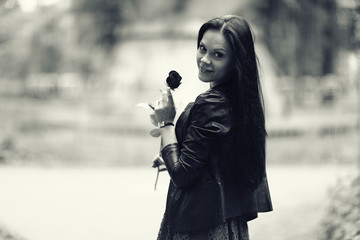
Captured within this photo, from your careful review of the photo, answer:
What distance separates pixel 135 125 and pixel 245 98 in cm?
832

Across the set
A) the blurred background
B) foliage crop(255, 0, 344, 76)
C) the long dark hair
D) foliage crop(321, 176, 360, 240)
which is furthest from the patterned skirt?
foliage crop(255, 0, 344, 76)

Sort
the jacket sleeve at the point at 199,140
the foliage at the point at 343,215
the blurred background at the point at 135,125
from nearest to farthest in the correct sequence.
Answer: the jacket sleeve at the point at 199,140, the foliage at the point at 343,215, the blurred background at the point at 135,125

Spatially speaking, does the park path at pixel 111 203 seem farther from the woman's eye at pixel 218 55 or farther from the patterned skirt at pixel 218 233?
the woman's eye at pixel 218 55

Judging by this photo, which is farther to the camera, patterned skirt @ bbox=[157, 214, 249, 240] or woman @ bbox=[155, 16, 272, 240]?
patterned skirt @ bbox=[157, 214, 249, 240]

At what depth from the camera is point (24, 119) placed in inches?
517

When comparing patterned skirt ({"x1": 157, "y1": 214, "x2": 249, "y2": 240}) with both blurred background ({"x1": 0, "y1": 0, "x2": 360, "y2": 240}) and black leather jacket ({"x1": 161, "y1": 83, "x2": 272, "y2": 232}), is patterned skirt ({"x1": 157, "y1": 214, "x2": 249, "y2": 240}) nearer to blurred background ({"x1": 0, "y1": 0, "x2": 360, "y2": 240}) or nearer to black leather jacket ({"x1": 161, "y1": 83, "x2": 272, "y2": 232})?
black leather jacket ({"x1": 161, "y1": 83, "x2": 272, "y2": 232})

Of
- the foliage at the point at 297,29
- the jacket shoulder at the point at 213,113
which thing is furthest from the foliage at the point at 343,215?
the foliage at the point at 297,29

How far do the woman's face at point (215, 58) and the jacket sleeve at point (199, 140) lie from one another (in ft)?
0.34

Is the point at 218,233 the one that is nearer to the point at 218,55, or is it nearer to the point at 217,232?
the point at 217,232

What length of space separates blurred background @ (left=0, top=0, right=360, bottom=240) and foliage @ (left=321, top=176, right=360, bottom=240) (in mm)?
13

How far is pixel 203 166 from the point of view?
213 centimetres

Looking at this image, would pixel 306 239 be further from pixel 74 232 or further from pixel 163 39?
pixel 163 39

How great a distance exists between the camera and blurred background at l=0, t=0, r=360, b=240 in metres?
5.73

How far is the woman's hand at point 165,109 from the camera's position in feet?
7.27
